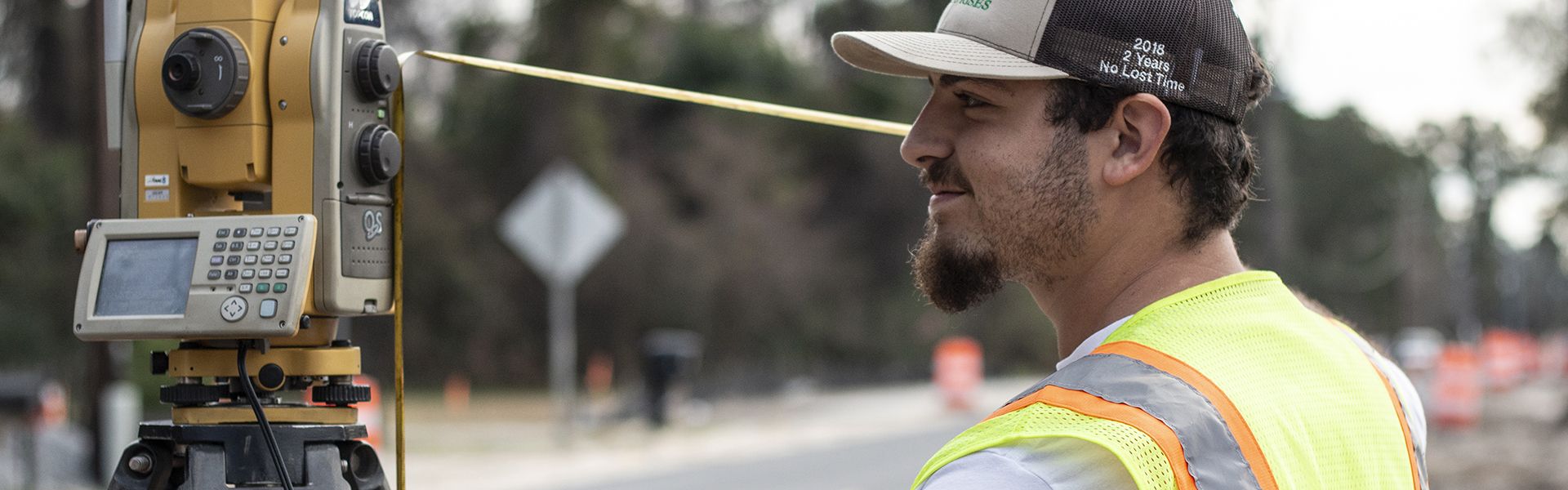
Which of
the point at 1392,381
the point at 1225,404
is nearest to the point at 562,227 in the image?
the point at 1392,381

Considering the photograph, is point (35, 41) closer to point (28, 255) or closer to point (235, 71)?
point (28, 255)

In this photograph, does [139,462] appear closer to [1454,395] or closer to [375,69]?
[375,69]

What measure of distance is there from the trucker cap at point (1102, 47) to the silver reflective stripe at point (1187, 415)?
1.33ft

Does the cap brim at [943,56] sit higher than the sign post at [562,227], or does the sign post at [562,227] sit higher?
the cap brim at [943,56]

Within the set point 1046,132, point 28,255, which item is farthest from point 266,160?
point 28,255

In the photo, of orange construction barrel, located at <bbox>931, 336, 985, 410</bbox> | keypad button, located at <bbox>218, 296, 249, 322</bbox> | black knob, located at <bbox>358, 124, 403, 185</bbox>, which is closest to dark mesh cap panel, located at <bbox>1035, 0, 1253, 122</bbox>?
black knob, located at <bbox>358, 124, 403, 185</bbox>

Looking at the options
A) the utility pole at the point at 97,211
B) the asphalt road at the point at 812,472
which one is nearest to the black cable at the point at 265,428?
the utility pole at the point at 97,211

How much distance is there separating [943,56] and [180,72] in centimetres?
104

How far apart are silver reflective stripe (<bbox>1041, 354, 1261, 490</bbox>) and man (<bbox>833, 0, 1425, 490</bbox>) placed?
0.02 meters

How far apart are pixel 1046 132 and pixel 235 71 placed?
1.09m

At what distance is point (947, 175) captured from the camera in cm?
204

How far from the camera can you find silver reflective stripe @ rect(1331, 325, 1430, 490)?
6.97 feet

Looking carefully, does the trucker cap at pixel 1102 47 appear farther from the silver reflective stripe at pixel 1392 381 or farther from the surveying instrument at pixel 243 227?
the surveying instrument at pixel 243 227

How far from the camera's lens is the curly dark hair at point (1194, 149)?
1.94 m
